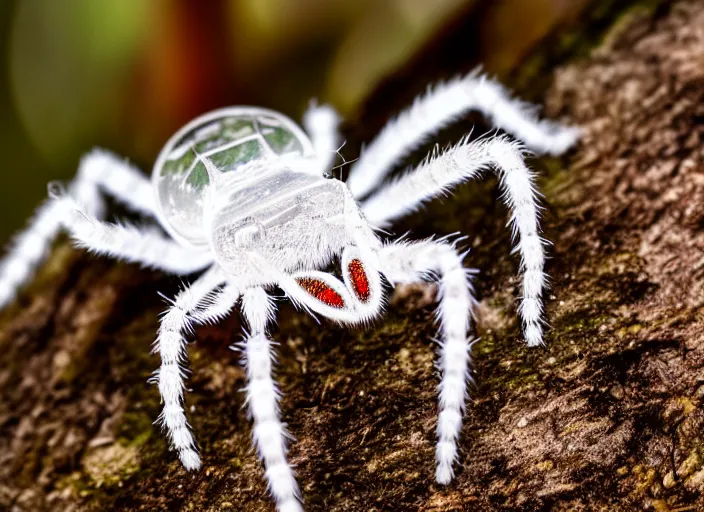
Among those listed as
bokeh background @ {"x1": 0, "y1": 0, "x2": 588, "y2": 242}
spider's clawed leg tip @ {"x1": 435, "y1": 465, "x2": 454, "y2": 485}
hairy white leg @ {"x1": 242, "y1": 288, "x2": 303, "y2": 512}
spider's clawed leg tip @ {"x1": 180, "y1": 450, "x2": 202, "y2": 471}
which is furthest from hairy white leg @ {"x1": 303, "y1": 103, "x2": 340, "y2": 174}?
spider's clawed leg tip @ {"x1": 435, "y1": 465, "x2": 454, "y2": 485}

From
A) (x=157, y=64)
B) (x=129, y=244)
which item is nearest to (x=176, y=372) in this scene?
(x=129, y=244)

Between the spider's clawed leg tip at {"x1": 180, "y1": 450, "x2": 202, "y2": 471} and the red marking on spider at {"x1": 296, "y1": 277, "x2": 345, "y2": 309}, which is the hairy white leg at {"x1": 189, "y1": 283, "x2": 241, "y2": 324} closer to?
the red marking on spider at {"x1": 296, "y1": 277, "x2": 345, "y2": 309}

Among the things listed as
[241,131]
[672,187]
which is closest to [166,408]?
[241,131]

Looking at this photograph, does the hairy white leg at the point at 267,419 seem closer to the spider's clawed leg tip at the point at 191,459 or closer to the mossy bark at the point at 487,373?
the mossy bark at the point at 487,373

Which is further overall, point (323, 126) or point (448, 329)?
point (323, 126)

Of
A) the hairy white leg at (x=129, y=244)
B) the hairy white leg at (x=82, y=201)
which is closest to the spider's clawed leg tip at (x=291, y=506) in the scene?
the hairy white leg at (x=129, y=244)

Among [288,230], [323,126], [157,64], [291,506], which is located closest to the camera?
[291,506]

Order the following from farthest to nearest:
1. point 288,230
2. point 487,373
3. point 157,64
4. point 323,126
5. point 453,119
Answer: point 157,64 < point 323,126 < point 453,119 < point 288,230 < point 487,373

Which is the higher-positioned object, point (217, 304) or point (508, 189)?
point (508, 189)

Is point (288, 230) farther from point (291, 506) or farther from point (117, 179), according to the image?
point (117, 179)

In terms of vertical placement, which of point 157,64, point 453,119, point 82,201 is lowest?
point 82,201
